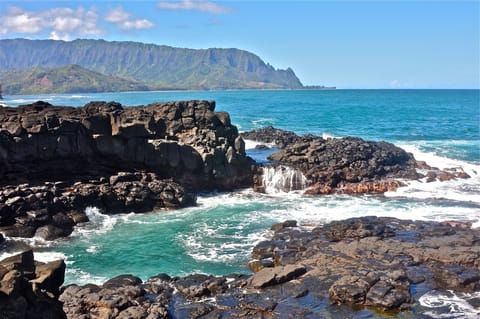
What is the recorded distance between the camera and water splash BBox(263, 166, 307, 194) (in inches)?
1946

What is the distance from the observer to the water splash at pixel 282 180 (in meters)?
49.4

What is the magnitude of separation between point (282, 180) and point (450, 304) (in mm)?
27775

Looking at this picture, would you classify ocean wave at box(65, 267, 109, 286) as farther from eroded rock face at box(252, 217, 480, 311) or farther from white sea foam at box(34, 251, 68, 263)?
eroded rock face at box(252, 217, 480, 311)

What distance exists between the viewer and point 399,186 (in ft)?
160

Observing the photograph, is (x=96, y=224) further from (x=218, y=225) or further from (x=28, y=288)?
(x=28, y=288)

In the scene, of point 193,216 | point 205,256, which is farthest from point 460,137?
point 205,256

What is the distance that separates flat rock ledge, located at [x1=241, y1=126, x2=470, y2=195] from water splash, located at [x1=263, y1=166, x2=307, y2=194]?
0.55 meters

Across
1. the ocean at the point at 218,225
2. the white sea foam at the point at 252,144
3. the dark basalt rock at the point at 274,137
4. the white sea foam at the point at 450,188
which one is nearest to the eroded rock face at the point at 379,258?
the ocean at the point at 218,225

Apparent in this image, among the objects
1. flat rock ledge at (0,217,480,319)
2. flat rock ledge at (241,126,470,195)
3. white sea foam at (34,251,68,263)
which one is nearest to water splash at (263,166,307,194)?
flat rock ledge at (241,126,470,195)

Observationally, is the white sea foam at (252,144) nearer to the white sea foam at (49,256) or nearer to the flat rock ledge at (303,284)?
the flat rock ledge at (303,284)

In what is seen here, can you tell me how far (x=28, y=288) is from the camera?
645 inches

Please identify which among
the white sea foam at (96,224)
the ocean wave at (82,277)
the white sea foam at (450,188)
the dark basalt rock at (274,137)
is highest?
the dark basalt rock at (274,137)

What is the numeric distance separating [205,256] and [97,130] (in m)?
19.4

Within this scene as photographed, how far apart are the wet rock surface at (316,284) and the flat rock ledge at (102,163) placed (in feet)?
47.1
